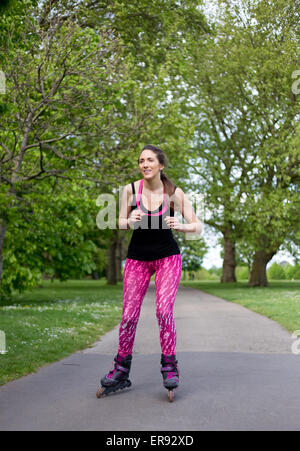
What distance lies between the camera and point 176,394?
4.79m

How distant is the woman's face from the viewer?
4.82 meters

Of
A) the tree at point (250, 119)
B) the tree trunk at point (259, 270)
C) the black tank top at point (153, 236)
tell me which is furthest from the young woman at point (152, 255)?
the tree trunk at point (259, 270)

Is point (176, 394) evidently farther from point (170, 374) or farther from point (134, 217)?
point (134, 217)

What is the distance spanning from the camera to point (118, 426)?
3771mm

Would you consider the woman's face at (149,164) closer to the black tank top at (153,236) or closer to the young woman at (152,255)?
the young woman at (152,255)

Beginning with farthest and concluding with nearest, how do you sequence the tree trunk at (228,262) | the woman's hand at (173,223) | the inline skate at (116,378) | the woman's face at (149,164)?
the tree trunk at (228,262) < the woman's face at (149,164) < the inline skate at (116,378) < the woman's hand at (173,223)

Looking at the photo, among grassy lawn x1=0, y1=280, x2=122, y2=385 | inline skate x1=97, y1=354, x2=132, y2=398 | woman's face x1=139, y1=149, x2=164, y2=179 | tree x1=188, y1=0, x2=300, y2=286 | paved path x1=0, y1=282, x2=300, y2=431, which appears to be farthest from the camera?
tree x1=188, y1=0, x2=300, y2=286

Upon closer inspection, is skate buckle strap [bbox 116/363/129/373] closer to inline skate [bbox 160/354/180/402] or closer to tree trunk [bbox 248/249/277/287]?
inline skate [bbox 160/354/180/402]

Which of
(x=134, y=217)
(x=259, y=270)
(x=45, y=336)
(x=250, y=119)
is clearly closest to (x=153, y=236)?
(x=134, y=217)

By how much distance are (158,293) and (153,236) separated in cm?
50

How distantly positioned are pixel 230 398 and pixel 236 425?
801 millimetres

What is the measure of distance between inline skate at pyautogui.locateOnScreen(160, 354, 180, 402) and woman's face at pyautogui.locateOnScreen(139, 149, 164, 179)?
160 cm

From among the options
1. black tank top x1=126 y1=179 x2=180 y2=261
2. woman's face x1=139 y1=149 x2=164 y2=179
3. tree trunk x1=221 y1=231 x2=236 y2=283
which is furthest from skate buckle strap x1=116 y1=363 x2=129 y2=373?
tree trunk x1=221 y1=231 x2=236 y2=283

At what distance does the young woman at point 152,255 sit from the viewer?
473cm
